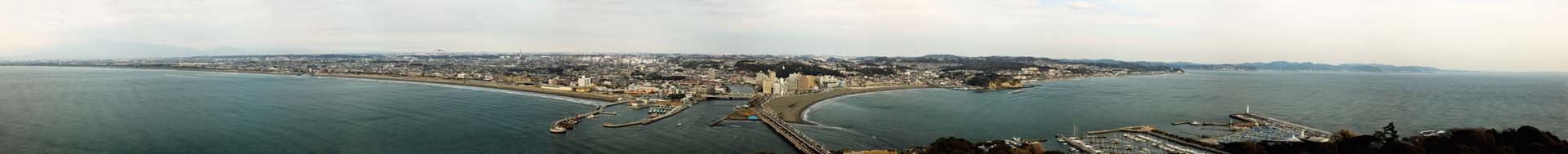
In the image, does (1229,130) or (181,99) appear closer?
(1229,130)

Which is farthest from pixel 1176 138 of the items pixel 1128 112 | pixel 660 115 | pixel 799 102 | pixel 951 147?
pixel 799 102

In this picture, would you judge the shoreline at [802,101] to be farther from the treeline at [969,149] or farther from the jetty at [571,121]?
the treeline at [969,149]

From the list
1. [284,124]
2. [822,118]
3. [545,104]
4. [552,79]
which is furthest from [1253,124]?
[552,79]

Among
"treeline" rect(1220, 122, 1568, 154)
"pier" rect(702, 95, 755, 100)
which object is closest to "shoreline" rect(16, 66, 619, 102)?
"pier" rect(702, 95, 755, 100)

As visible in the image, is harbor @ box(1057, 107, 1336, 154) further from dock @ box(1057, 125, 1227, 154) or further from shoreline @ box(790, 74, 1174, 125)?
shoreline @ box(790, 74, 1174, 125)

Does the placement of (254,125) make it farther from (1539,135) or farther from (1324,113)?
(1324,113)

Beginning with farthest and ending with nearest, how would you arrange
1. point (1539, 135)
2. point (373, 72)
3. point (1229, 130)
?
point (373, 72), point (1229, 130), point (1539, 135)
